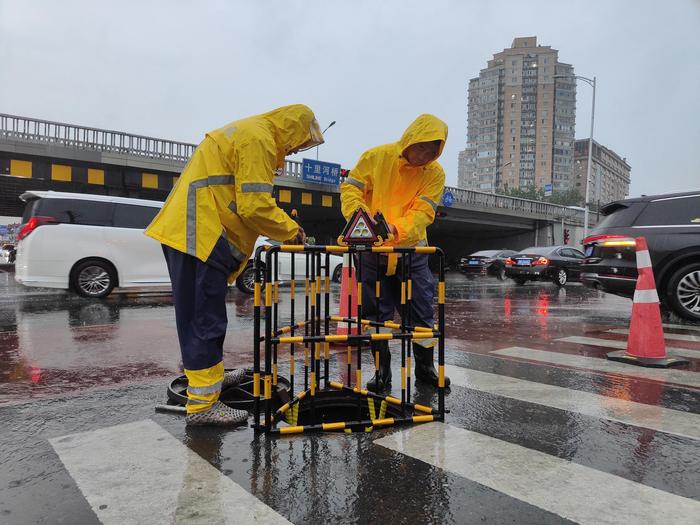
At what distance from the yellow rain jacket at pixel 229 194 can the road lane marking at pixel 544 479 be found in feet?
4.55

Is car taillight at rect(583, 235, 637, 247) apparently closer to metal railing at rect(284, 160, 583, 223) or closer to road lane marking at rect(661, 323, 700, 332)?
road lane marking at rect(661, 323, 700, 332)

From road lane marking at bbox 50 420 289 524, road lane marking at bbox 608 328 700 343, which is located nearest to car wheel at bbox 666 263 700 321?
road lane marking at bbox 608 328 700 343

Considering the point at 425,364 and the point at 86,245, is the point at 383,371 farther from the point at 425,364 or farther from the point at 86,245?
the point at 86,245

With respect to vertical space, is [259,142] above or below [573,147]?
below

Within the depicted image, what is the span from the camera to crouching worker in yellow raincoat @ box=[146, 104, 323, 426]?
2.86 metres

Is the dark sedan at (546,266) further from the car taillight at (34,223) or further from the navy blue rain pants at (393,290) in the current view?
the navy blue rain pants at (393,290)

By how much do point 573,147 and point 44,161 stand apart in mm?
115071

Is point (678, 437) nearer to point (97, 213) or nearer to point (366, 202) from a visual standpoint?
point (366, 202)

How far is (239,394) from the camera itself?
136 inches

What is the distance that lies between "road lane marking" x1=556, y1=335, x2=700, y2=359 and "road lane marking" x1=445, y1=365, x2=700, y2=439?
2.20 metres

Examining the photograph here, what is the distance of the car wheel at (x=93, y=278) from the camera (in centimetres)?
953

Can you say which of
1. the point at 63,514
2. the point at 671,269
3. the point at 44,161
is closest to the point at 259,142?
the point at 63,514

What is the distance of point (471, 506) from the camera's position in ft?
6.54

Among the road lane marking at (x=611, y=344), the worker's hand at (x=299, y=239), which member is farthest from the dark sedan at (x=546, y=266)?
the worker's hand at (x=299, y=239)
